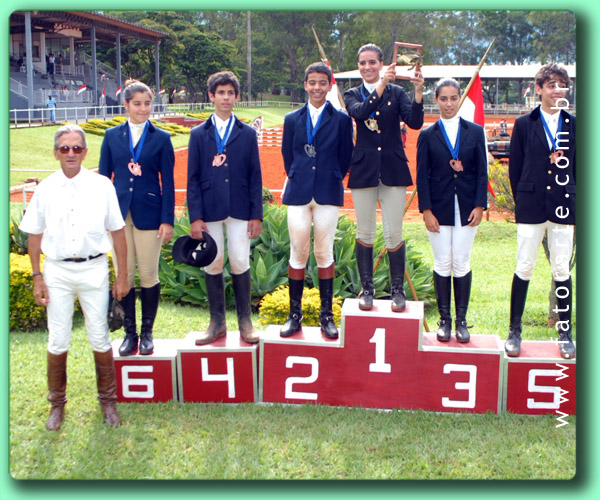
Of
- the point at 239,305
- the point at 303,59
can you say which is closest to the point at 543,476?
the point at 239,305

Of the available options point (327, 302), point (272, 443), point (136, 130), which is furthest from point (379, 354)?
point (136, 130)

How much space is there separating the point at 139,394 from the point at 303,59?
11.0 m

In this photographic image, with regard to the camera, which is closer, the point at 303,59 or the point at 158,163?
the point at 158,163

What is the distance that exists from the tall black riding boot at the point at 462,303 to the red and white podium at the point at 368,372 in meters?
0.07

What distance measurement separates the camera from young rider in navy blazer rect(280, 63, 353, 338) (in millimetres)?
5258

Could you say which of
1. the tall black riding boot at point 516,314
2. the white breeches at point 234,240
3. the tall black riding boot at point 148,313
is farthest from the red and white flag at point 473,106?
the tall black riding boot at point 148,313

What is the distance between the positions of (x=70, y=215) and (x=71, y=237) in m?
0.16

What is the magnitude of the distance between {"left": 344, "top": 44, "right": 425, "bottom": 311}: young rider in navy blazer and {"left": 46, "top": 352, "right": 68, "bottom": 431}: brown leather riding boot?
2.33 meters

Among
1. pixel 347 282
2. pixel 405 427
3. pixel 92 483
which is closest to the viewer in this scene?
pixel 92 483

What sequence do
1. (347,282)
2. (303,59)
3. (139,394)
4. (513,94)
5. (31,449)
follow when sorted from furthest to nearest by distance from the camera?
(513,94), (303,59), (347,282), (139,394), (31,449)

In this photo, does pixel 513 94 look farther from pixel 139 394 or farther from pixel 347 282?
pixel 139 394

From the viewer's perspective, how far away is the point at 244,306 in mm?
5652

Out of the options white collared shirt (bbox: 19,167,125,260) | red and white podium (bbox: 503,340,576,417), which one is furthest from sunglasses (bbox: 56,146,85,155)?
red and white podium (bbox: 503,340,576,417)

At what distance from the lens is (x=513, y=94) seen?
3869 centimetres
